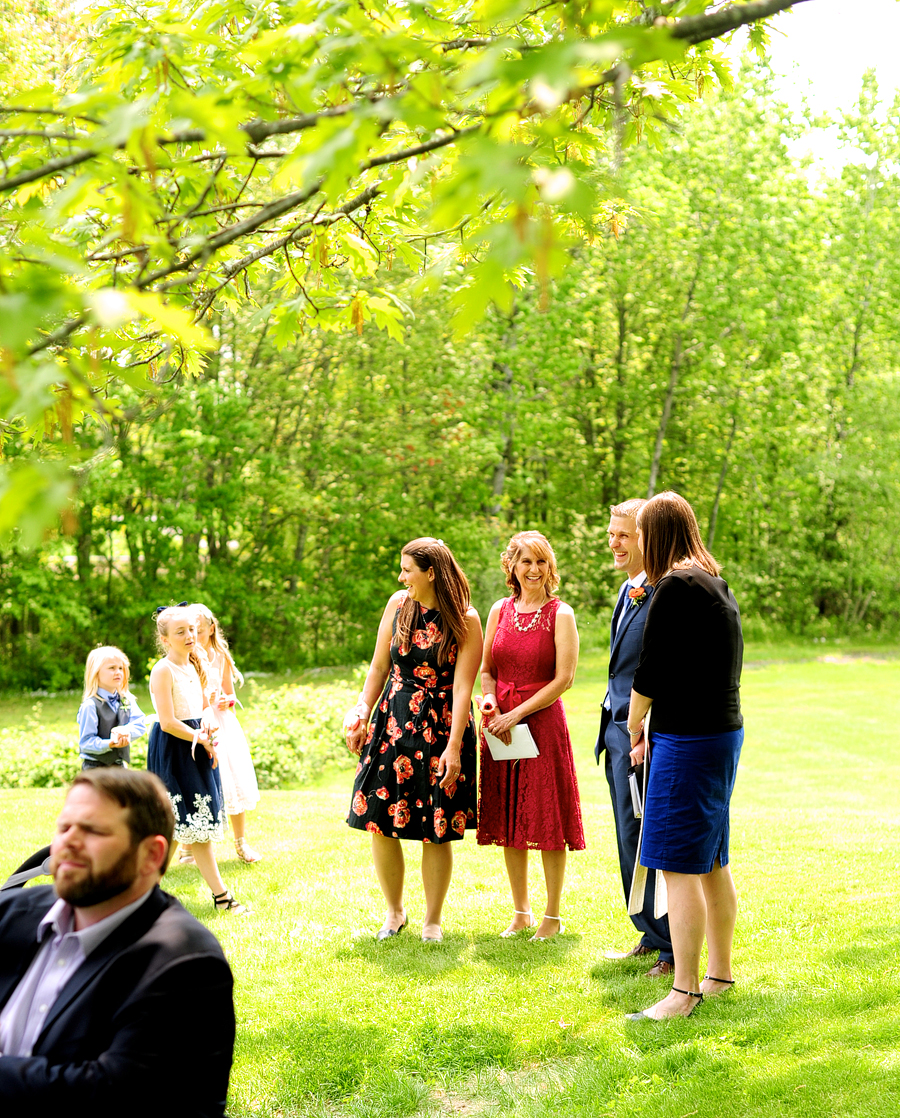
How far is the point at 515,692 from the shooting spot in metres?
5.61

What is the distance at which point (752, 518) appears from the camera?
30.8 metres

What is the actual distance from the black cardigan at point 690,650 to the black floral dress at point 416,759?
5.16 ft

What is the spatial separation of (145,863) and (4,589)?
1726 cm

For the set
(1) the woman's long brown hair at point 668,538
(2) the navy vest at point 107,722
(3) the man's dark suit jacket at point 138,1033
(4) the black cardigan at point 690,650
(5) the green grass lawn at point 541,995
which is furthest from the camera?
(2) the navy vest at point 107,722

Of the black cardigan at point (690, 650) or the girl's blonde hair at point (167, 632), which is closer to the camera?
the black cardigan at point (690, 650)

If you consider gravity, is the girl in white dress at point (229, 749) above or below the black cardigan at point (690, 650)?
below

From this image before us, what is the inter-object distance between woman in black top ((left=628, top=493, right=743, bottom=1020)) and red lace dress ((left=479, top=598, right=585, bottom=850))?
4.08 ft

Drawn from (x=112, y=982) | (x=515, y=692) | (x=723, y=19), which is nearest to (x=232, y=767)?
(x=515, y=692)

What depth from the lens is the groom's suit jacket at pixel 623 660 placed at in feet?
16.5

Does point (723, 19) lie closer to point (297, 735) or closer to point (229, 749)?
point (229, 749)

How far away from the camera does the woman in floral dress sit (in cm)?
546

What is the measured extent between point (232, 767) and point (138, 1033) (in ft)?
16.2

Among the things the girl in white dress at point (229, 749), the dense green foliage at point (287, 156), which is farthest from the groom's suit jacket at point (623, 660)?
the girl in white dress at point (229, 749)

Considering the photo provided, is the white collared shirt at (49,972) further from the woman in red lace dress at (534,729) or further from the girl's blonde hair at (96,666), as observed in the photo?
the girl's blonde hair at (96,666)
